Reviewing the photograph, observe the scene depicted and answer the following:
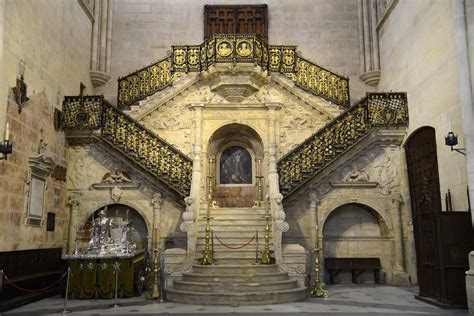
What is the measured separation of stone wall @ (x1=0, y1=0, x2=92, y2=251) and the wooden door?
7997 millimetres

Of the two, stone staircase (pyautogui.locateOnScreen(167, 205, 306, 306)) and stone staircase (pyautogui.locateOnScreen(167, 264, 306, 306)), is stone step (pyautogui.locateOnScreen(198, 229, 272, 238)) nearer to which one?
stone staircase (pyautogui.locateOnScreen(167, 205, 306, 306))

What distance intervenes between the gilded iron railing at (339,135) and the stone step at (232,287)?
11.3 feet

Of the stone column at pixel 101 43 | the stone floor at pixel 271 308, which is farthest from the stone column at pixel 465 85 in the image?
the stone column at pixel 101 43

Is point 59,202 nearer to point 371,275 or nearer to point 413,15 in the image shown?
point 371,275

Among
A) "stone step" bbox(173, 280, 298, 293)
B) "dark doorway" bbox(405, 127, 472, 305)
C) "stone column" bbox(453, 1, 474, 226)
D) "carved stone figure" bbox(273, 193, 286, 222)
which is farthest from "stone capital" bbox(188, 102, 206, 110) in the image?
"stone column" bbox(453, 1, 474, 226)

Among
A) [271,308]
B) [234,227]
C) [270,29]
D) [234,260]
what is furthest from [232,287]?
[270,29]

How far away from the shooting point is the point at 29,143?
10.2 m

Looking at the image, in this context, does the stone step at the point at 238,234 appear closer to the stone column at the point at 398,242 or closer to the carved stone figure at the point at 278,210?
the carved stone figure at the point at 278,210

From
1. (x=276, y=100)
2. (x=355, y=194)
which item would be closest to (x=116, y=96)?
(x=276, y=100)

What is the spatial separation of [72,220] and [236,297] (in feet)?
19.4

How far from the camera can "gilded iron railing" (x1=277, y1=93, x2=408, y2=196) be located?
12180mm

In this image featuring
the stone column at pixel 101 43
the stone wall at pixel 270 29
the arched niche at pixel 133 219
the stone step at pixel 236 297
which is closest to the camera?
the stone step at pixel 236 297

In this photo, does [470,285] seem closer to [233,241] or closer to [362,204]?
[233,241]

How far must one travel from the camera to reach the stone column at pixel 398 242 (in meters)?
12.0
